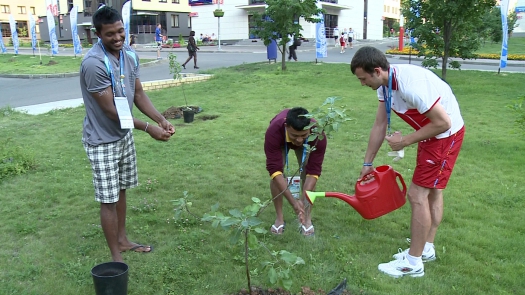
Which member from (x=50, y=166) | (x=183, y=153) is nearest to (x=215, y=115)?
(x=183, y=153)

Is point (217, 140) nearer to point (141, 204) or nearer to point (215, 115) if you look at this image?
point (215, 115)

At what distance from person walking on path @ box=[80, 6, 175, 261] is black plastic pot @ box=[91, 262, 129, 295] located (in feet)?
1.34

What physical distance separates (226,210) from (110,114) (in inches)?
69.7

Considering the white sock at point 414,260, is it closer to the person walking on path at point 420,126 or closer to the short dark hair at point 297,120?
the person walking on path at point 420,126

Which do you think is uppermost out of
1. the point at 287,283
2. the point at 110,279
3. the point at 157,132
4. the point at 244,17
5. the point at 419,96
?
the point at 244,17

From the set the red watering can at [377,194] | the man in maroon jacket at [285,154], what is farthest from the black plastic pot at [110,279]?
the red watering can at [377,194]

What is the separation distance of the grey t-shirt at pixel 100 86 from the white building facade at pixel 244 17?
37.0m

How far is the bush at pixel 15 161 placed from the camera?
5.31 meters

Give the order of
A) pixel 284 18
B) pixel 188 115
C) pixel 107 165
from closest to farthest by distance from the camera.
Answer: pixel 107 165
pixel 188 115
pixel 284 18

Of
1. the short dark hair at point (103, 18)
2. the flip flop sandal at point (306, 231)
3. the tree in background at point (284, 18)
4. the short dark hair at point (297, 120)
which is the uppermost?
the tree in background at point (284, 18)

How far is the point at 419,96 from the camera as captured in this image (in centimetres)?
265

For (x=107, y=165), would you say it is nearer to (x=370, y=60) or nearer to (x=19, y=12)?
(x=370, y=60)

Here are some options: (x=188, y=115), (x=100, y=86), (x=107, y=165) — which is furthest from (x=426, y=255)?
(x=188, y=115)

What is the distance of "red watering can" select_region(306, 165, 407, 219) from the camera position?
312cm
